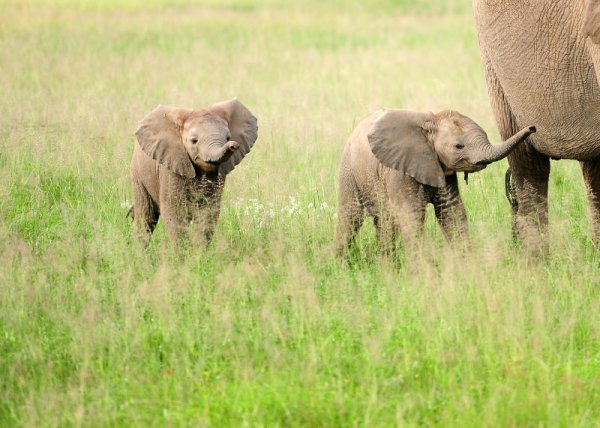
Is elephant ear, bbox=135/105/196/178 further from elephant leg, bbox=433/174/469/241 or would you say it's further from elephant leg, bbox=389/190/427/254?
elephant leg, bbox=433/174/469/241

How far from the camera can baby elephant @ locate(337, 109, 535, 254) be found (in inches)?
273

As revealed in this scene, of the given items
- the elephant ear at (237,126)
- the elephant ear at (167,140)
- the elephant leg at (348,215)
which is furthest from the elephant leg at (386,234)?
the elephant ear at (167,140)

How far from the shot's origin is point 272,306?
6.25m

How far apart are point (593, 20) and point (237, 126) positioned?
2544 millimetres

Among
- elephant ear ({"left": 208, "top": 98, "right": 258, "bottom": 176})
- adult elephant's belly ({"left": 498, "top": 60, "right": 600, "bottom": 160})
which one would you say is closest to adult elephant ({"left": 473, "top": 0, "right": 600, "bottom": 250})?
adult elephant's belly ({"left": 498, "top": 60, "right": 600, "bottom": 160})

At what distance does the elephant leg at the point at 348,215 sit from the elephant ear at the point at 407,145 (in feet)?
2.16

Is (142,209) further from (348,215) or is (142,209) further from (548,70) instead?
(548,70)

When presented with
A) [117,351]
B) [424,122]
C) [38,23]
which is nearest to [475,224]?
[424,122]

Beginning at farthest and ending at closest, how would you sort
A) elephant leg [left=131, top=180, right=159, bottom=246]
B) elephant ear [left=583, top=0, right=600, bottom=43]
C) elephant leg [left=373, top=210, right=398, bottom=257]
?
1. elephant leg [left=131, top=180, right=159, bottom=246]
2. elephant leg [left=373, top=210, right=398, bottom=257]
3. elephant ear [left=583, top=0, right=600, bottom=43]

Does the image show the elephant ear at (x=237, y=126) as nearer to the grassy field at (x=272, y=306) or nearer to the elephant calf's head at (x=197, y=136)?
the elephant calf's head at (x=197, y=136)

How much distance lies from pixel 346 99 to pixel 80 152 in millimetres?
4860

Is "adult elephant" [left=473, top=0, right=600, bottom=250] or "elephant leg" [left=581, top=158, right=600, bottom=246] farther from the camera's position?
"elephant leg" [left=581, top=158, right=600, bottom=246]

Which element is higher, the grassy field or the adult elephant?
the adult elephant

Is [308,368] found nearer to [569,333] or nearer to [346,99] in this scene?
[569,333]
